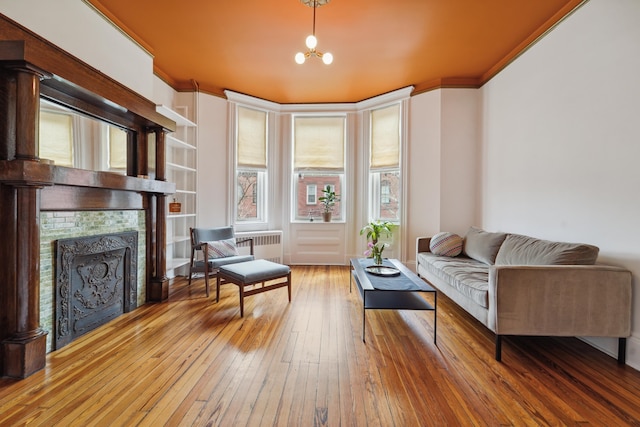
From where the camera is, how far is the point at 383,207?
5.12m

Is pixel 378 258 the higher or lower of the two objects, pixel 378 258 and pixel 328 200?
the lower

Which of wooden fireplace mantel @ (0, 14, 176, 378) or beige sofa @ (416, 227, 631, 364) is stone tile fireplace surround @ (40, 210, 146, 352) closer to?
wooden fireplace mantel @ (0, 14, 176, 378)

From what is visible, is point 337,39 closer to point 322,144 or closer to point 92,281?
point 322,144

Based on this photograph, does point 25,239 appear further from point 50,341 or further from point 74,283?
point 50,341

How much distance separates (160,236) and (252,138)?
2.41 m

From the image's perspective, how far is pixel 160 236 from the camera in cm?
339

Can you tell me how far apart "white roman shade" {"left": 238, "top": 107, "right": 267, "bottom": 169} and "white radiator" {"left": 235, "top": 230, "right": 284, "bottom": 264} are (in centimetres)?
117

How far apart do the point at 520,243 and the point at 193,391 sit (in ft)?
10.2

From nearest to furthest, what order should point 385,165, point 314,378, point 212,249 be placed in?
point 314,378, point 212,249, point 385,165

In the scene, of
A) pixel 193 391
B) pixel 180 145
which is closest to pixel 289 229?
pixel 180 145

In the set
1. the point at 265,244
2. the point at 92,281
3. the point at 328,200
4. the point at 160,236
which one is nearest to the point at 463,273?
the point at 328,200

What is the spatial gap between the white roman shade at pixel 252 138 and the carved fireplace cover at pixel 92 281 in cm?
236

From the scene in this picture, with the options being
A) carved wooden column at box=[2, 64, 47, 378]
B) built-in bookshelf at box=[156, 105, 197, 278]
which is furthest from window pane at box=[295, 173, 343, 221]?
carved wooden column at box=[2, 64, 47, 378]

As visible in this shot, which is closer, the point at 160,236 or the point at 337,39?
the point at 337,39
